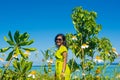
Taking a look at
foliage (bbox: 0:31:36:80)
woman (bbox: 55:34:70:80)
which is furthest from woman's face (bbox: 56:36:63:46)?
foliage (bbox: 0:31:36:80)

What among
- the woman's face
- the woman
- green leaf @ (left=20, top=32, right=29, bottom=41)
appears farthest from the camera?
the woman's face

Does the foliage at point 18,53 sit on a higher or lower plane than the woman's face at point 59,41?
lower

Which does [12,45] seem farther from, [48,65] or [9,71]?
[48,65]

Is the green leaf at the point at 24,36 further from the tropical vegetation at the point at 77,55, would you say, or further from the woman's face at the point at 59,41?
the woman's face at the point at 59,41

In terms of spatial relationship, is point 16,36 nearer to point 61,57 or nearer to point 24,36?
point 24,36

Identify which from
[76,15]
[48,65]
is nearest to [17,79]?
[48,65]

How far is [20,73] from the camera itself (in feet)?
12.1

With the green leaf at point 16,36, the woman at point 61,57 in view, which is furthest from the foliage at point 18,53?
the woman at point 61,57

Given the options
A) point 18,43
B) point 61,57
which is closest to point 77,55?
point 61,57

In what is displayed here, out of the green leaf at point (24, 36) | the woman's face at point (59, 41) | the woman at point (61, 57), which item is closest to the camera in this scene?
the green leaf at point (24, 36)

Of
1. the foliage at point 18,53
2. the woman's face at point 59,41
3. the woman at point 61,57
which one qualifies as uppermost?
the woman's face at point 59,41

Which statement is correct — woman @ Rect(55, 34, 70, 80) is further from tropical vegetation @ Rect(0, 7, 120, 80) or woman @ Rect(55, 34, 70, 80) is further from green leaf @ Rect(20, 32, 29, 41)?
green leaf @ Rect(20, 32, 29, 41)

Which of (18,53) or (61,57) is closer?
(18,53)

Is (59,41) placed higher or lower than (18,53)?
higher
